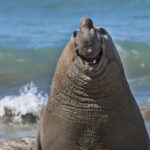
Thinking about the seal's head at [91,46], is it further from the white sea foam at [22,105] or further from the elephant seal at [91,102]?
the white sea foam at [22,105]

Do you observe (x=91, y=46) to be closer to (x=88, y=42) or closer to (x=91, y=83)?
(x=88, y=42)

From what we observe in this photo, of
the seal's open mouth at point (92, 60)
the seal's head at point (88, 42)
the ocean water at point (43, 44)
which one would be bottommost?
the seal's open mouth at point (92, 60)

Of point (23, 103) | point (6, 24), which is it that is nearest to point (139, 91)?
point (23, 103)

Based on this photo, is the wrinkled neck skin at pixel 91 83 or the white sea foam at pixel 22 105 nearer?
the wrinkled neck skin at pixel 91 83

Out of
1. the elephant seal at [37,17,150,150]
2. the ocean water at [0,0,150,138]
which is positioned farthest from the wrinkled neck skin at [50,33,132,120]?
the ocean water at [0,0,150,138]

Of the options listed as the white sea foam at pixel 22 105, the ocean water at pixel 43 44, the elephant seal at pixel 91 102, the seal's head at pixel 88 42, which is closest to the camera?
the seal's head at pixel 88 42

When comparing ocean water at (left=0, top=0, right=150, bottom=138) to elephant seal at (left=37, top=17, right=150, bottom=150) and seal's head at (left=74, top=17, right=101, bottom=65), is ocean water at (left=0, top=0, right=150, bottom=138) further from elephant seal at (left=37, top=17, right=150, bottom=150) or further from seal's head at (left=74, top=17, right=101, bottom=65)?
seal's head at (left=74, top=17, right=101, bottom=65)

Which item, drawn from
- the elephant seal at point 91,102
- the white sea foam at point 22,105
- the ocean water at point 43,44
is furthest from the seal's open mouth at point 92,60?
the white sea foam at point 22,105

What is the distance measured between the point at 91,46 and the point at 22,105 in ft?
24.1

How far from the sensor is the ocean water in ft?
35.1

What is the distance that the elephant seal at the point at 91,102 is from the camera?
3857 millimetres

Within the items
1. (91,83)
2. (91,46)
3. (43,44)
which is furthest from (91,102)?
(43,44)

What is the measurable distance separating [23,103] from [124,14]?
16175mm

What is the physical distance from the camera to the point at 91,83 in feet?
12.9
